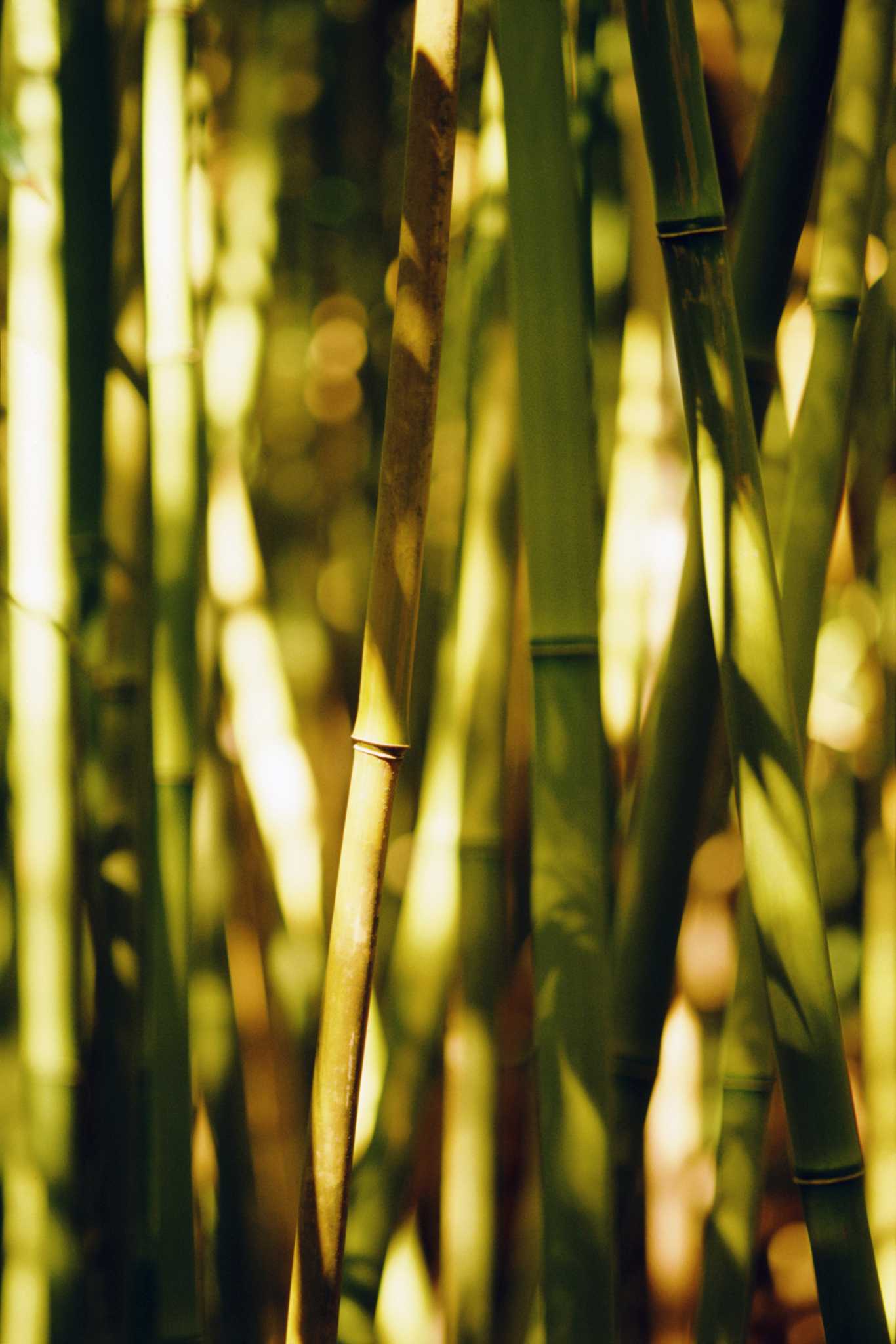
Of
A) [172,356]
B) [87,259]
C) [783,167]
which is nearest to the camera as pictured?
[783,167]

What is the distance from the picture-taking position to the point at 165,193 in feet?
1.88

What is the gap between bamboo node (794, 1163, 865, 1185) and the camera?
0.42 metres

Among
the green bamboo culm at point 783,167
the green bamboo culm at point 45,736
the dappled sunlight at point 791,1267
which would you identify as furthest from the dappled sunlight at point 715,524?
the dappled sunlight at point 791,1267

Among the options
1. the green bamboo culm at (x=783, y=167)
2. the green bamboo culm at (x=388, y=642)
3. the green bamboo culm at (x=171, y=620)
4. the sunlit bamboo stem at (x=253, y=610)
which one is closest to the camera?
the green bamboo culm at (x=388, y=642)

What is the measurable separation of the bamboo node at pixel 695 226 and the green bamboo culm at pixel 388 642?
99mm

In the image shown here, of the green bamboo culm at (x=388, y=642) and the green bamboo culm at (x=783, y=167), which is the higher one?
the green bamboo culm at (x=783, y=167)

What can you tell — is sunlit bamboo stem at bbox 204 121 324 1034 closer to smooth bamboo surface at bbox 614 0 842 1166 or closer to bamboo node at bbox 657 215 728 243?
smooth bamboo surface at bbox 614 0 842 1166

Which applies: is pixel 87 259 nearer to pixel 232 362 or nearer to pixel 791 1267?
pixel 232 362

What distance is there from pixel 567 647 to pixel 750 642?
67mm

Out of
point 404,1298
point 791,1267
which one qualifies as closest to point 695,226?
point 404,1298

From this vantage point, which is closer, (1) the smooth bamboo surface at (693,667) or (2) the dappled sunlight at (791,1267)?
(1) the smooth bamboo surface at (693,667)

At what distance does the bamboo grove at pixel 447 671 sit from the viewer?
1.34 feet

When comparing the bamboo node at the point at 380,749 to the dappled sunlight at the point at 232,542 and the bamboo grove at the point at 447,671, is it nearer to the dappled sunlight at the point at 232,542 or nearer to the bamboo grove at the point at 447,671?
the bamboo grove at the point at 447,671

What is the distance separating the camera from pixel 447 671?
0.61 m
